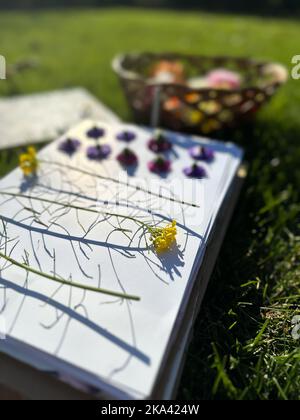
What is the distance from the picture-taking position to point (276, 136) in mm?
1684

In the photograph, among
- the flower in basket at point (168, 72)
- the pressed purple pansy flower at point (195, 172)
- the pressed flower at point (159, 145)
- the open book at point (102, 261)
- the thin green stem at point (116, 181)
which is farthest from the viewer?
the flower in basket at point (168, 72)

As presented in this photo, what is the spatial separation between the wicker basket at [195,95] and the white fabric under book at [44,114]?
213 millimetres

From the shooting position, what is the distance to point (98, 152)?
4.01ft

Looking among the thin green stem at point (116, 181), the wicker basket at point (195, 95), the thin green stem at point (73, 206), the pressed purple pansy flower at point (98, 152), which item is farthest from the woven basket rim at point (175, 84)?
the thin green stem at point (73, 206)

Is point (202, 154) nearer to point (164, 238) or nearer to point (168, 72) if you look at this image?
point (164, 238)

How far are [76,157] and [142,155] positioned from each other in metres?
0.21

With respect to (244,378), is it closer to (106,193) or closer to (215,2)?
(106,193)

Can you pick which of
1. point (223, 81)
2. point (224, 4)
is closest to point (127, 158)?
point (223, 81)

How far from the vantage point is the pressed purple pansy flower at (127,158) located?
1190 mm

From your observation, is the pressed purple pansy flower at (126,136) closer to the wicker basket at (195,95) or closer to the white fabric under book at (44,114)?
the wicker basket at (195,95)

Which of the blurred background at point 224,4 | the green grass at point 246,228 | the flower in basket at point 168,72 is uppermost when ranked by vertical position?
the blurred background at point 224,4

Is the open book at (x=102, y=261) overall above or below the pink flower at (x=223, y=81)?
below

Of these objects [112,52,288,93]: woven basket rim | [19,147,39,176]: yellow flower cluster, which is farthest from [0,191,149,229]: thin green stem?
[112,52,288,93]: woven basket rim
